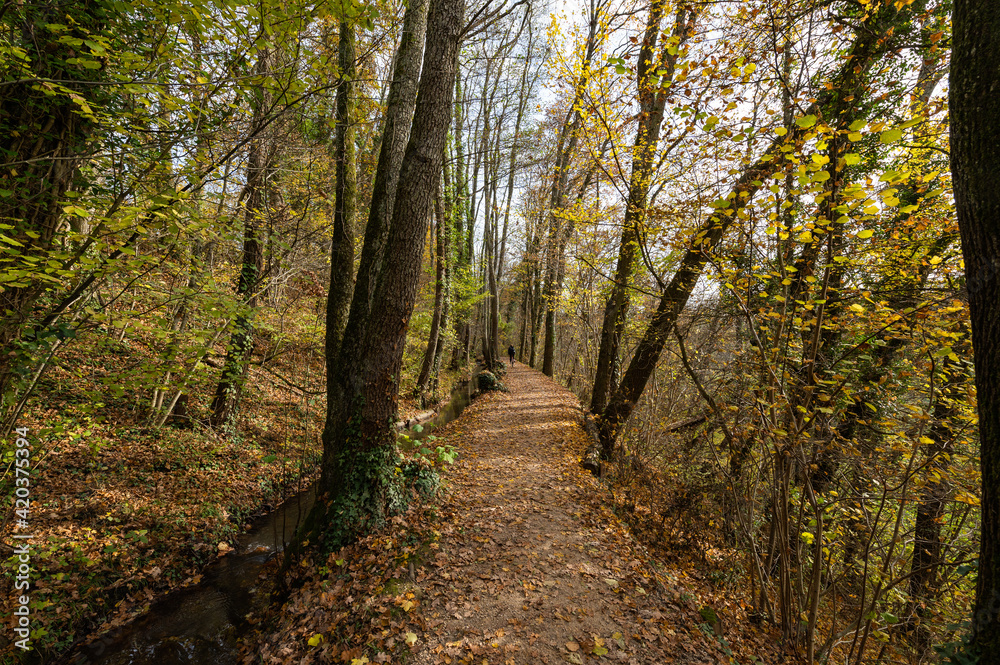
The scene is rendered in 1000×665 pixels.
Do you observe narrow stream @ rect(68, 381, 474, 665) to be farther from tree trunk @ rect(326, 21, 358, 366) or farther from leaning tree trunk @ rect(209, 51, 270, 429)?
leaning tree trunk @ rect(209, 51, 270, 429)

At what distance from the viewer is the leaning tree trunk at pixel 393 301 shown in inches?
174

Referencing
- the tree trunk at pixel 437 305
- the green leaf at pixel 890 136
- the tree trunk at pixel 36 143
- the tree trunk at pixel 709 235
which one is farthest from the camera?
the tree trunk at pixel 437 305

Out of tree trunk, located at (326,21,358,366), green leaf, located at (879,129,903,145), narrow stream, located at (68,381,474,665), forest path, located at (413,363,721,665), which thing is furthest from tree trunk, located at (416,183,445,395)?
green leaf, located at (879,129,903,145)

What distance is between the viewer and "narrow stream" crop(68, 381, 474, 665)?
3.79 meters

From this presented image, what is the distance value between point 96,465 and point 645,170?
9.61 m

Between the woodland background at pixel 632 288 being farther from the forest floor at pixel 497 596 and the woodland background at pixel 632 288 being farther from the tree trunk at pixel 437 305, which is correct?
the tree trunk at pixel 437 305

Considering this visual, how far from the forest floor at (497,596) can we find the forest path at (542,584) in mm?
12

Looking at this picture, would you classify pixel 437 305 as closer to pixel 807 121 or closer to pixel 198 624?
pixel 198 624

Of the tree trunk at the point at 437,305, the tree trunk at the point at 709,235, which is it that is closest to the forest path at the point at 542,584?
the tree trunk at the point at 709,235

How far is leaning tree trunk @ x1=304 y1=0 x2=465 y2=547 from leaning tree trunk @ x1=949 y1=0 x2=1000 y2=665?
13.7ft

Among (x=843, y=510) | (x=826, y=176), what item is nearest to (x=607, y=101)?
(x=826, y=176)

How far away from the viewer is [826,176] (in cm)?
272

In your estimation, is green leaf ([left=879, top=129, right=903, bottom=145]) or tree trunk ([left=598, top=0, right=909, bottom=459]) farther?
tree trunk ([left=598, top=0, right=909, bottom=459])

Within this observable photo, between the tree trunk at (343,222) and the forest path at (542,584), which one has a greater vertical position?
the tree trunk at (343,222)
